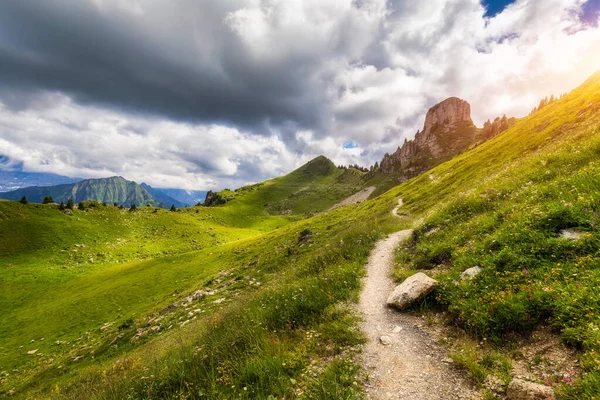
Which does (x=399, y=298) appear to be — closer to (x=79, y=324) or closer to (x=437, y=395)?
(x=437, y=395)

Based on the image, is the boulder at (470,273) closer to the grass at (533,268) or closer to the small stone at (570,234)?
the grass at (533,268)

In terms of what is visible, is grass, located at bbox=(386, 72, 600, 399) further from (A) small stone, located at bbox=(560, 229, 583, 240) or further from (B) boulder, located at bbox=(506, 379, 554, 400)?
(B) boulder, located at bbox=(506, 379, 554, 400)

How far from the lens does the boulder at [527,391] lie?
15.2ft

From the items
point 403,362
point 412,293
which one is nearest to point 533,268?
point 412,293

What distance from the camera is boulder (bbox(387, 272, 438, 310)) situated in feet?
31.0

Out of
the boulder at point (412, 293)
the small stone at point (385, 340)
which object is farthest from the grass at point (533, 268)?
the small stone at point (385, 340)

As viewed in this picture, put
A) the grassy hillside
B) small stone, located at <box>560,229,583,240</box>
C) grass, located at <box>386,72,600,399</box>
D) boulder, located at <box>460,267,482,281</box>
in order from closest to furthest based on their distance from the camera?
grass, located at <box>386,72,600,399</box> < the grassy hillside < small stone, located at <box>560,229,583,240</box> < boulder, located at <box>460,267,482,281</box>

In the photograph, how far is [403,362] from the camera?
22.3 ft

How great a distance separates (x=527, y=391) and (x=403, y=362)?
8.55 feet

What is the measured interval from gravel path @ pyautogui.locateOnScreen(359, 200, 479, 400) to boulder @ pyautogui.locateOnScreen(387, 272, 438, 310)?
0.35m

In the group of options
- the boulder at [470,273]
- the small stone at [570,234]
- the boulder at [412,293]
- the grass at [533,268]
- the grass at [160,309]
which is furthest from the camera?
the boulder at [412,293]

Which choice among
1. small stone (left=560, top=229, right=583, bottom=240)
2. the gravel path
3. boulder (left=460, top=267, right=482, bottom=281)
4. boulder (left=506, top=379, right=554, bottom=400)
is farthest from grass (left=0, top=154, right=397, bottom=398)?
small stone (left=560, top=229, right=583, bottom=240)

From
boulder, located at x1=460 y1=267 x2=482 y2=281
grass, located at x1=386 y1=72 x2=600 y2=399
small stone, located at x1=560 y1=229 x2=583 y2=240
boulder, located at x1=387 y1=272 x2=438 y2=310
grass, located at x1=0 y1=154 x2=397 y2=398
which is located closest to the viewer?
grass, located at x1=386 y1=72 x2=600 y2=399

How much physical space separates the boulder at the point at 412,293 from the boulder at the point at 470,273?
3.08ft
